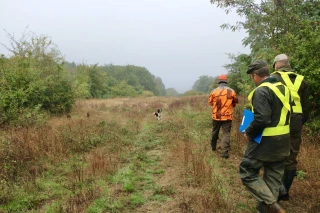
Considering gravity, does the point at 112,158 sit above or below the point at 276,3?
below

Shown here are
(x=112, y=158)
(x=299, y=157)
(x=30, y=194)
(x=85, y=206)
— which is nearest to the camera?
(x=85, y=206)

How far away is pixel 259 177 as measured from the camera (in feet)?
10.0

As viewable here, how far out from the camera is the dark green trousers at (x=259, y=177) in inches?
117

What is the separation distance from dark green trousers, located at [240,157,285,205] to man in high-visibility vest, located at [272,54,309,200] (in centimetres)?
52

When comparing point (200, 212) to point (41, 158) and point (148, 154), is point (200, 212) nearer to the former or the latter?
point (148, 154)

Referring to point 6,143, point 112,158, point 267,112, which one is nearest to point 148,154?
point 112,158

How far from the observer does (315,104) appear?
5168mm

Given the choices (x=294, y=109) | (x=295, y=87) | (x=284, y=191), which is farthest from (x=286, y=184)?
(x=295, y=87)

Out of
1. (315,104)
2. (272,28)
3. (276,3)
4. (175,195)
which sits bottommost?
(175,195)

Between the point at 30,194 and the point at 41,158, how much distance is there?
1.59m

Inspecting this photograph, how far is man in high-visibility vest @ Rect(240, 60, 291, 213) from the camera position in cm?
283

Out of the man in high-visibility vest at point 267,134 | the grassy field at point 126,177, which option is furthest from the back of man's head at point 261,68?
the grassy field at point 126,177

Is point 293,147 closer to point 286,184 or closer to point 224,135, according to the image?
point 286,184

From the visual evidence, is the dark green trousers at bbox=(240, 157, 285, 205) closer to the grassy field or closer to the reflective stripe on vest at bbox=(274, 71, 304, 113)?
the grassy field
